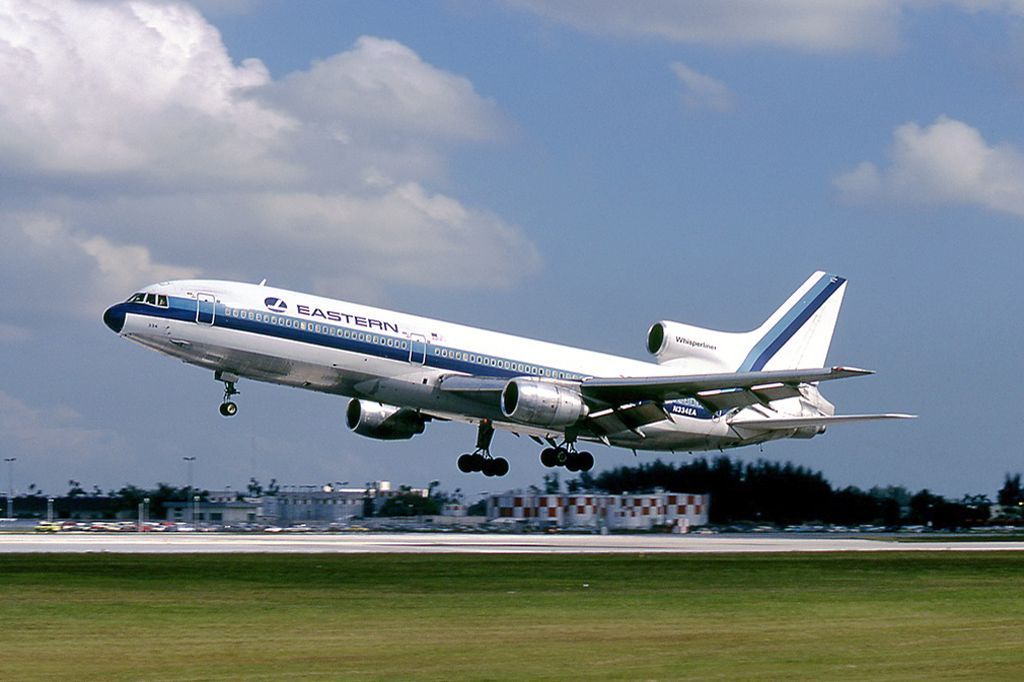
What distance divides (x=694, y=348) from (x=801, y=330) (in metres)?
6.67

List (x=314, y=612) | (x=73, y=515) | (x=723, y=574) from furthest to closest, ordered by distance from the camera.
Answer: (x=73, y=515) → (x=723, y=574) → (x=314, y=612)

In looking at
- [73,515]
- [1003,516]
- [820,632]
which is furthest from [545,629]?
[73,515]

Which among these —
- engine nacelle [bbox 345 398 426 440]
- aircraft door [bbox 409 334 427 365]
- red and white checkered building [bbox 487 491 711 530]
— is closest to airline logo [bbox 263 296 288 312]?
aircraft door [bbox 409 334 427 365]

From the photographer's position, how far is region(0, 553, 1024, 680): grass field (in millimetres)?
21297

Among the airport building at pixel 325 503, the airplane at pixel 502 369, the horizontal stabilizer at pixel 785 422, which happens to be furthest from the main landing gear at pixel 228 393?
the airport building at pixel 325 503

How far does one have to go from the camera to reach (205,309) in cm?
5397

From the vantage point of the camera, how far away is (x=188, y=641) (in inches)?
938

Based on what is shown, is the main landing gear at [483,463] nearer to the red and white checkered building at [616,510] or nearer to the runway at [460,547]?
the runway at [460,547]

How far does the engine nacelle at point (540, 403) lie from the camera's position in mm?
57812

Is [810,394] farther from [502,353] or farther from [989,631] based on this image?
[989,631]

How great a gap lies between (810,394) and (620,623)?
43.0 m

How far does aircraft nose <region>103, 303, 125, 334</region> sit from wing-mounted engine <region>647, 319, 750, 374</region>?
82.1 feet

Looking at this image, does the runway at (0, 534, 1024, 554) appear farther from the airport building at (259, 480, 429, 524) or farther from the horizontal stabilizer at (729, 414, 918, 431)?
the airport building at (259, 480, 429, 524)

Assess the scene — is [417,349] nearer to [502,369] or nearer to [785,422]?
[502,369]
